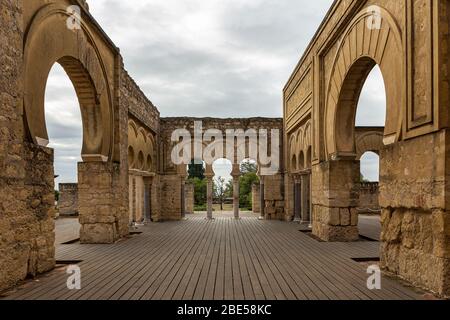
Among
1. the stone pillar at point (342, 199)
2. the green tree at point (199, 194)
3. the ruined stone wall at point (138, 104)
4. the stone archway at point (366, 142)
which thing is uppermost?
the ruined stone wall at point (138, 104)

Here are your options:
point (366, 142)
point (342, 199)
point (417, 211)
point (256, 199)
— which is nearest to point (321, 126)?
point (342, 199)

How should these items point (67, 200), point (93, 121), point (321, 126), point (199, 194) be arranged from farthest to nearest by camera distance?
1. point (199, 194)
2. point (67, 200)
3. point (321, 126)
4. point (93, 121)

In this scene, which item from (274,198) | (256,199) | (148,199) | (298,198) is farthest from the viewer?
(256,199)

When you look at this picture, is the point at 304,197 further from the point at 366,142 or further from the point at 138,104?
the point at 138,104

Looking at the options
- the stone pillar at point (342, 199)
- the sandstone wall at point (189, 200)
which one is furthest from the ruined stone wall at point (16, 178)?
the sandstone wall at point (189, 200)

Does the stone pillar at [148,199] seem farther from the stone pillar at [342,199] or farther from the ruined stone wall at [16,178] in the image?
the ruined stone wall at [16,178]

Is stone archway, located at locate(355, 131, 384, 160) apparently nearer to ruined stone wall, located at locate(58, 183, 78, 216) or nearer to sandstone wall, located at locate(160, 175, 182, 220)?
sandstone wall, located at locate(160, 175, 182, 220)

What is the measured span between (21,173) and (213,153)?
1117 cm

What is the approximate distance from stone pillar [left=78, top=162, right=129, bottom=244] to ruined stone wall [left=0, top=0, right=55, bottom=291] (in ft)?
9.84

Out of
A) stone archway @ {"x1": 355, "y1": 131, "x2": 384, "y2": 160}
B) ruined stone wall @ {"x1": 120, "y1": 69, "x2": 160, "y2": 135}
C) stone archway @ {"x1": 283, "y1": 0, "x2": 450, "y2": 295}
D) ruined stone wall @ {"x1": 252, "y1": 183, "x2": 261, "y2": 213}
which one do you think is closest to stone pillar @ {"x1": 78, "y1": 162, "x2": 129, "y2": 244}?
ruined stone wall @ {"x1": 120, "y1": 69, "x2": 160, "y2": 135}

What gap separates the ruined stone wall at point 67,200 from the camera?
1600 centimetres

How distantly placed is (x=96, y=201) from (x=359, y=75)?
6.74 metres

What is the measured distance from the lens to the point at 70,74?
7.43 meters

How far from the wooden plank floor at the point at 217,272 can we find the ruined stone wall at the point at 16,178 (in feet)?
1.18
